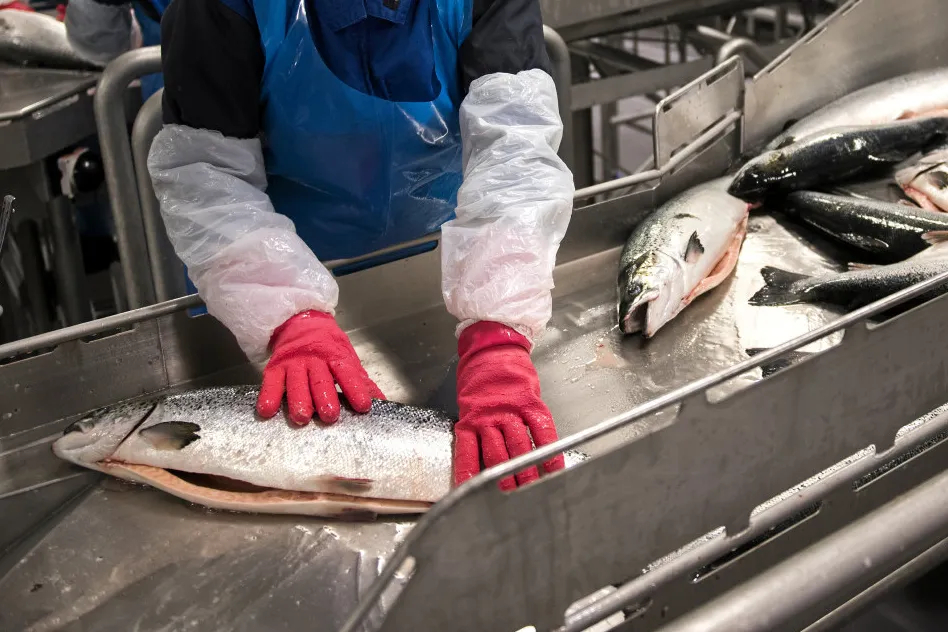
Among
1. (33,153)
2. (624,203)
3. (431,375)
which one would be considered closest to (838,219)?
(624,203)

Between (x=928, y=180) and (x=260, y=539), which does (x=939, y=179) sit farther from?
(x=260, y=539)

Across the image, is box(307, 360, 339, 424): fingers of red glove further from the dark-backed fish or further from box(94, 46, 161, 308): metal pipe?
box(94, 46, 161, 308): metal pipe

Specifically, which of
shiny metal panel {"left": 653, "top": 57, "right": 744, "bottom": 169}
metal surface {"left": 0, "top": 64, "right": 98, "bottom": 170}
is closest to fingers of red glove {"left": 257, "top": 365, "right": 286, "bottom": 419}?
shiny metal panel {"left": 653, "top": 57, "right": 744, "bottom": 169}

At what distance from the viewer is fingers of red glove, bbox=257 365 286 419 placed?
128 cm

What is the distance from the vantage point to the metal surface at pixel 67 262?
2979 mm

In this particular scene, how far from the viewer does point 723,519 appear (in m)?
1.09

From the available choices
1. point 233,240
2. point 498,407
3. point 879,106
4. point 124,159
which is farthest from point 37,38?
point 879,106

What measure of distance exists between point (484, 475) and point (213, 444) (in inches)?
A: 23.3

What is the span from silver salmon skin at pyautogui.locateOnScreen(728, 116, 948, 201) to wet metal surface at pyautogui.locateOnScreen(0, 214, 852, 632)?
508 mm

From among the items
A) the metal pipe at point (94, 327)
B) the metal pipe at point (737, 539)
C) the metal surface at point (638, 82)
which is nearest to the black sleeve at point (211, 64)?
the metal pipe at point (94, 327)

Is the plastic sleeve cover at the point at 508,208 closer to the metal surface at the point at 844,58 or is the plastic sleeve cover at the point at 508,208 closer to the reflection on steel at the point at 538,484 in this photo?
the reflection on steel at the point at 538,484

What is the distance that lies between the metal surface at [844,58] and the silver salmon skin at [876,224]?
1.50ft

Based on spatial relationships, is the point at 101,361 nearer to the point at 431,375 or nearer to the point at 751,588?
the point at 431,375

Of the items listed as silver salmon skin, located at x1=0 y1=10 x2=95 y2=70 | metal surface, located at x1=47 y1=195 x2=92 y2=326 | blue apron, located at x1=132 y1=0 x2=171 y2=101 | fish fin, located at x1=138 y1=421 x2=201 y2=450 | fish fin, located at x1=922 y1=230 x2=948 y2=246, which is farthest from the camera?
silver salmon skin, located at x1=0 y1=10 x2=95 y2=70
